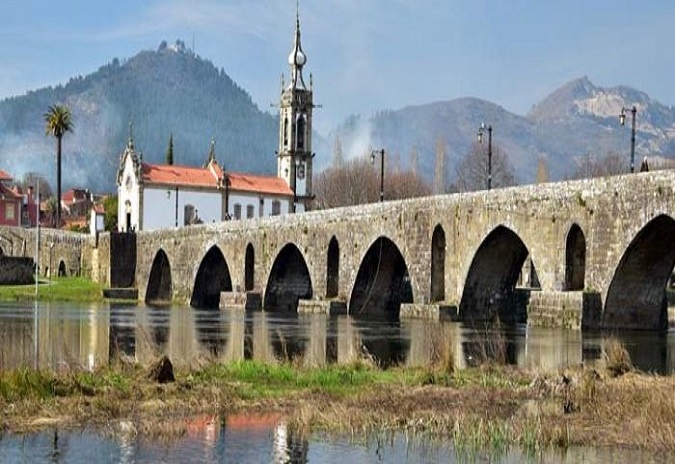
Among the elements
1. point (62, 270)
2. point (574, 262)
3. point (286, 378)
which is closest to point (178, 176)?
point (62, 270)

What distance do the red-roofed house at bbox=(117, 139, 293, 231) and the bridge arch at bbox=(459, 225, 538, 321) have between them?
59389 millimetres

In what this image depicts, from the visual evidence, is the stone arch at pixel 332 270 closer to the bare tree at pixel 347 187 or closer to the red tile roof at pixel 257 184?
the red tile roof at pixel 257 184

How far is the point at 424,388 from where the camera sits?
20922mm

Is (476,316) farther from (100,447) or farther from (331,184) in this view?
(331,184)

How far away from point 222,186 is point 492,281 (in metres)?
63.8

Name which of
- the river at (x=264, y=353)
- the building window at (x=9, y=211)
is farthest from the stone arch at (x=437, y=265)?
the building window at (x=9, y=211)

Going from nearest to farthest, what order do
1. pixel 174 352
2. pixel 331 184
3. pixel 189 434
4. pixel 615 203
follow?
pixel 189 434
pixel 174 352
pixel 615 203
pixel 331 184

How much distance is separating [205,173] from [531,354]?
282 feet

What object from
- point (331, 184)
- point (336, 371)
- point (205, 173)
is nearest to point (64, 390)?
point (336, 371)

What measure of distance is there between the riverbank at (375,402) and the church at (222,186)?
277ft

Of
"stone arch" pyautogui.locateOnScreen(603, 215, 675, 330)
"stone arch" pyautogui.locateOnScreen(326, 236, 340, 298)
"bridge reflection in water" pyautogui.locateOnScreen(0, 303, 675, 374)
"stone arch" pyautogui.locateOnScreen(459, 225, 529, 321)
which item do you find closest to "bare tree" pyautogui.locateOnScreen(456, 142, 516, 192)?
"stone arch" pyautogui.locateOnScreen(326, 236, 340, 298)

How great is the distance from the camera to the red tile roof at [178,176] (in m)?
109

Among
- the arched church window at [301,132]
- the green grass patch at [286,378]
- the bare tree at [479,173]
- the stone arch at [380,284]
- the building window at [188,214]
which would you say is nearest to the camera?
the green grass patch at [286,378]

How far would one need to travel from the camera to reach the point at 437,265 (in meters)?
53.2
